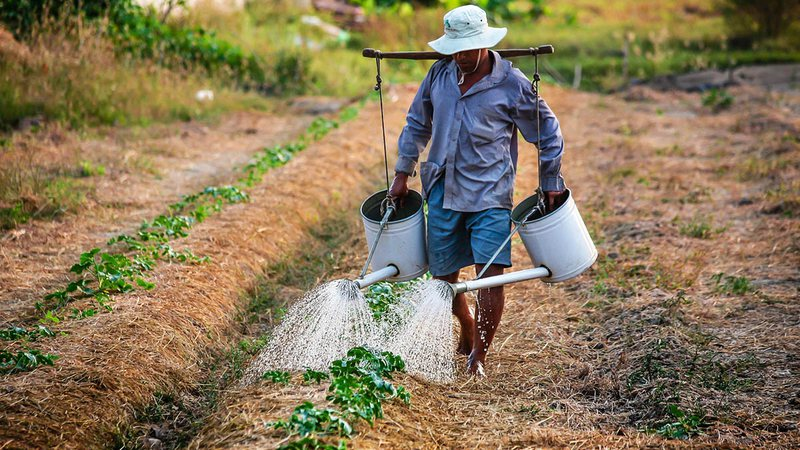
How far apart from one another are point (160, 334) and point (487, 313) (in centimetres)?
171

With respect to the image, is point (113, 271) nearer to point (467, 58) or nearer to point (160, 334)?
point (160, 334)

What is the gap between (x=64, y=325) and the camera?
→ 453cm

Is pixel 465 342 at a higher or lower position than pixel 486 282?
lower

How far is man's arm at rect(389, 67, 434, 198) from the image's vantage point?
167 inches

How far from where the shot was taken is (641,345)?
4.62 metres

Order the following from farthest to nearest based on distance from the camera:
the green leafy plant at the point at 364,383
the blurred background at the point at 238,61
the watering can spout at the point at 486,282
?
1. the blurred background at the point at 238,61
2. the watering can spout at the point at 486,282
3. the green leafy plant at the point at 364,383

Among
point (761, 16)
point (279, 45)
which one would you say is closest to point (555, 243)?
point (279, 45)

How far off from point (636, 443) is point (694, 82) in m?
13.6

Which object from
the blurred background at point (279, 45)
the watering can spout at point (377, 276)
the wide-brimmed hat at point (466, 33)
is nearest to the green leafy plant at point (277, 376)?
the watering can spout at point (377, 276)

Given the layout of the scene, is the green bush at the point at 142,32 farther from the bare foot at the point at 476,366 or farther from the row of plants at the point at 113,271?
the bare foot at the point at 476,366

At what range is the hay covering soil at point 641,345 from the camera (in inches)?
145

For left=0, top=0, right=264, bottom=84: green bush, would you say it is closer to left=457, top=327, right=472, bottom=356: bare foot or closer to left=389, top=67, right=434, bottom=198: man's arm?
left=389, top=67, right=434, bottom=198: man's arm

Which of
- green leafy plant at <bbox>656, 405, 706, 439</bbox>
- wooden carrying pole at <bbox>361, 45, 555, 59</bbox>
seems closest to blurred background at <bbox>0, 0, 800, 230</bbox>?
wooden carrying pole at <bbox>361, 45, 555, 59</bbox>

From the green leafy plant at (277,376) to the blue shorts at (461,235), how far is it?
0.86 metres
